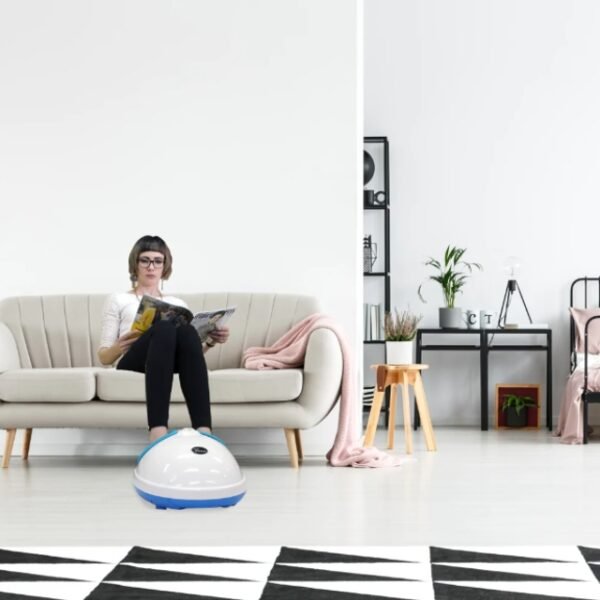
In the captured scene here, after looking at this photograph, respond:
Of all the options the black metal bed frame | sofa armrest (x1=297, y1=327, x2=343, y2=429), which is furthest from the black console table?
sofa armrest (x1=297, y1=327, x2=343, y2=429)

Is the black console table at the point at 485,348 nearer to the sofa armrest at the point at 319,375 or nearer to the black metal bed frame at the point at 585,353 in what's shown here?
the black metal bed frame at the point at 585,353

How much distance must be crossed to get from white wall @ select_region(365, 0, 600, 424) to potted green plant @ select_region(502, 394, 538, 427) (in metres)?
0.33

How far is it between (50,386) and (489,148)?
3541 mm

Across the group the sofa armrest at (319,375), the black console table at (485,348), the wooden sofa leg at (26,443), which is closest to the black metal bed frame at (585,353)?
the black console table at (485,348)

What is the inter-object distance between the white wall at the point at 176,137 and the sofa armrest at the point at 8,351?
1.33 feet

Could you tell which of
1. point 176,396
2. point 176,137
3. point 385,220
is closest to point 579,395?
point 385,220

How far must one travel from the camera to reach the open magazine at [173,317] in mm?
4098

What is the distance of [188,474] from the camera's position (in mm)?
3348

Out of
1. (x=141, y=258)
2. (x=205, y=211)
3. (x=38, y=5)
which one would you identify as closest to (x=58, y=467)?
(x=141, y=258)

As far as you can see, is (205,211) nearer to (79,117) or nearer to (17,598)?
(79,117)

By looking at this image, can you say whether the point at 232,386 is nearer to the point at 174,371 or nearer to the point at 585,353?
the point at 174,371

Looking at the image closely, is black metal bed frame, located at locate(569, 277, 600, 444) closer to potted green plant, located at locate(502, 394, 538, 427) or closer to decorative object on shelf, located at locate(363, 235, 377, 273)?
potted green plant, located at locate(502, 394, 538, 427)

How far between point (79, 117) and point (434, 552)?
132 inches

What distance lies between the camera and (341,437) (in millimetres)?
4832
